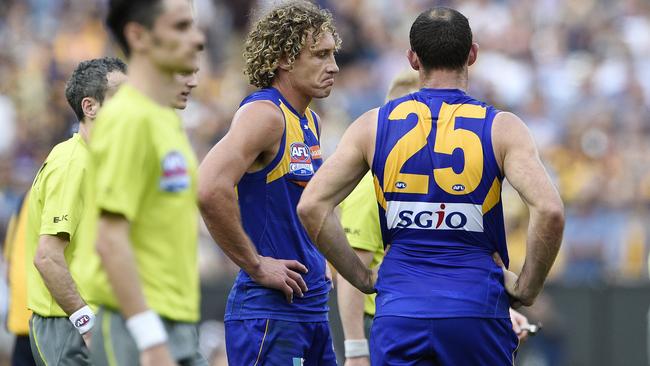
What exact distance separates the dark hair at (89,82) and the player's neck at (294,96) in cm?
103

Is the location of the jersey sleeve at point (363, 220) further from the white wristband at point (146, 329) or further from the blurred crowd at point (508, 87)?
the blurred crowd at point (508, 87)

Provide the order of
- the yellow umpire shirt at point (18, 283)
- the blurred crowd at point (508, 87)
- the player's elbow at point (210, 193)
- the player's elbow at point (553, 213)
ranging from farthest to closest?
1. the blurred crowd at point (508, 87)
2. the yellow umpire shirt at point (18, 283)
3. the player's elbow at point (210, 193)
4. the player's elbow at point (553, 213)

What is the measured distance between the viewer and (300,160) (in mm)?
6855

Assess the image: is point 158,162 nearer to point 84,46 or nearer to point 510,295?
point 510,295

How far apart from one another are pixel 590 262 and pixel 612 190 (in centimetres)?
102

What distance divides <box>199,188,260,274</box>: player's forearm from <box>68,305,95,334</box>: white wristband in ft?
2.80

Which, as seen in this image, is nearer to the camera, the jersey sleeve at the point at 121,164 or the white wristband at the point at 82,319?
the jersey sleeve at the point at 121,164

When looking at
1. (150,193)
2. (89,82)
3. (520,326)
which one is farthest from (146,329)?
(520,326)

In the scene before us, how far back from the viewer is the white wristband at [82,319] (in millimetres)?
6723

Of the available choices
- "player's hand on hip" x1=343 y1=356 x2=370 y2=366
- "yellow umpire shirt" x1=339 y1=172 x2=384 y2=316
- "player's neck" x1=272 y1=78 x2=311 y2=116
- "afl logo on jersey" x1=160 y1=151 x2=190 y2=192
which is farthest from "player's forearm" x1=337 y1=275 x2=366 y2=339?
"afl logo on jersey" x1=160 y1=151 x2=190 y2=192

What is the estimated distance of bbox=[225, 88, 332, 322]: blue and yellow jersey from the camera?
6793 millimetres

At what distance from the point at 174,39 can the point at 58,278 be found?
7.74ft

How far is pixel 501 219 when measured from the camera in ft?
19.8

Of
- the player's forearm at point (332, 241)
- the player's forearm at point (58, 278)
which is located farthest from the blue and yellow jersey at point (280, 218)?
the player's forearm at point (58, 278)
